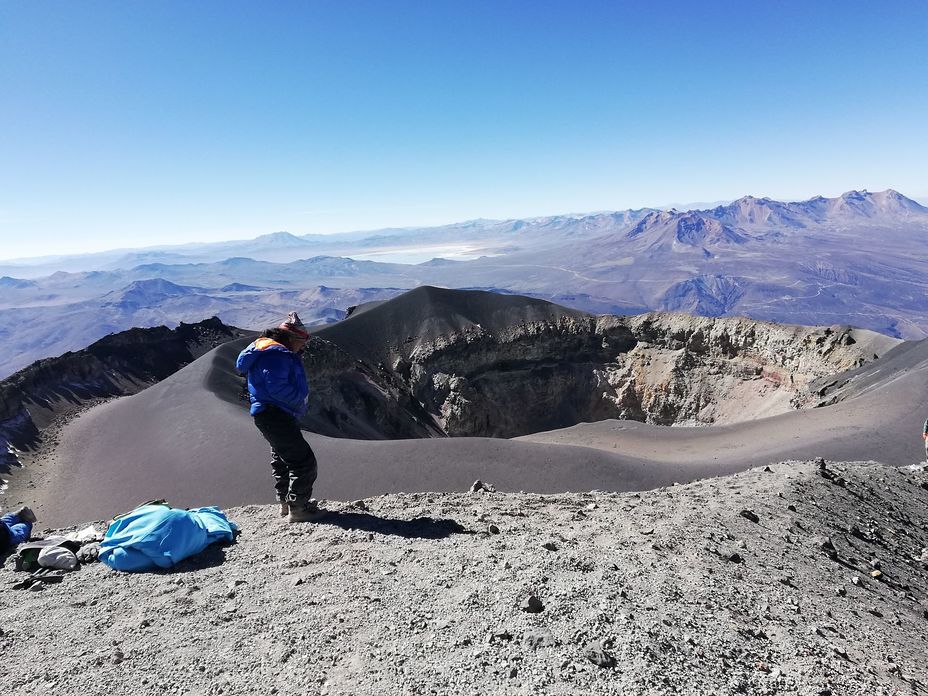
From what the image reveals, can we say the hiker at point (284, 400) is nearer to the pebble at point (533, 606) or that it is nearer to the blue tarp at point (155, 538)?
the blue tarp at point (155, 538)

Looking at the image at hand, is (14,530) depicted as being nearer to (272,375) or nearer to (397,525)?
(272,375)

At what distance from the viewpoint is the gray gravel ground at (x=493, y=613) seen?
3.05 metres

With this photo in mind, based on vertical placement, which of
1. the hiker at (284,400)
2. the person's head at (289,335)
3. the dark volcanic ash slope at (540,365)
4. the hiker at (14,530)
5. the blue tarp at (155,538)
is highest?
the person's head at (289,335)

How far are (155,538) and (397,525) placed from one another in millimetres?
2421

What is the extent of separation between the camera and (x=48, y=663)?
3307mm

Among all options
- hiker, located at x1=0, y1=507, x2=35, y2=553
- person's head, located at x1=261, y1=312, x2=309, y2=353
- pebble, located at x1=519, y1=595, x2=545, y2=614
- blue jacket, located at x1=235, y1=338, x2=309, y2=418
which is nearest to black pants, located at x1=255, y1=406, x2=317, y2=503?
blue jacket, located at x1=235, y1=338, x2=309, y2=418

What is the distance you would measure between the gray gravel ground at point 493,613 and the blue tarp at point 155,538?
141 millimetres

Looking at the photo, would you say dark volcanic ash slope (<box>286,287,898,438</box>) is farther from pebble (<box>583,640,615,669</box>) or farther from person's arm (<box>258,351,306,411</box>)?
pebble (<box>583,640,615,669</box>)

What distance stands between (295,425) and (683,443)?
16.8 metres

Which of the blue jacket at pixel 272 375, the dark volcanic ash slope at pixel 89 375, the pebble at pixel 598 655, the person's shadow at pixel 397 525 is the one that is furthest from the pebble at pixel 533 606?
the dark volcanic ash slope at pixel 89 375

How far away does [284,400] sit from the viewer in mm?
5395

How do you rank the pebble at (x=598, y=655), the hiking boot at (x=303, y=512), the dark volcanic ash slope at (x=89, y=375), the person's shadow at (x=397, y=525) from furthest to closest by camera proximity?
1. the dark volcanic ash slope at (x=89, y=375)
2. the hiking boot at (x=303, y=512)
3. the person's shadow at (x=397, y=525)
4. the pebble at (x=598, y=655)

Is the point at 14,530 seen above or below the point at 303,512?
above

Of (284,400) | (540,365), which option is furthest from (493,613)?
(540,365)
